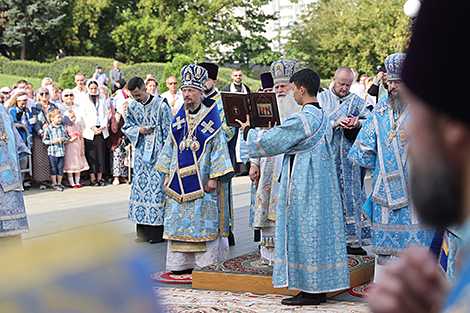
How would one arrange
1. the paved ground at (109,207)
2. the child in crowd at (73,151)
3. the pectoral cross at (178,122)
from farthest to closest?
the child in crowd at (73,151) → the paved ground at (109,207) → the pectoral cross at (178,122)

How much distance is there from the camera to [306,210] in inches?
191

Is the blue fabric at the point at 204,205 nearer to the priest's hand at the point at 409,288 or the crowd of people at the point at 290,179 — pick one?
the crowd of people at the point at 290,179

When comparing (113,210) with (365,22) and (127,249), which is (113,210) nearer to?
(127,249)

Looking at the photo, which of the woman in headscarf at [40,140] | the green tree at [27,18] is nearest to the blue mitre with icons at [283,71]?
the woman in headscarf at [40,140]

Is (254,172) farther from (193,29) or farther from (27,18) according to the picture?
(27,18)

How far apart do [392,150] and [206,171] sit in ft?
6.49

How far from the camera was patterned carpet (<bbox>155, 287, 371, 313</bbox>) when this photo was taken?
190 inches

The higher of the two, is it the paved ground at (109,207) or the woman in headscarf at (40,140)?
the woman in headscarf at (40,140)

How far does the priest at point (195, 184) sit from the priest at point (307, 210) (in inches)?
51.3

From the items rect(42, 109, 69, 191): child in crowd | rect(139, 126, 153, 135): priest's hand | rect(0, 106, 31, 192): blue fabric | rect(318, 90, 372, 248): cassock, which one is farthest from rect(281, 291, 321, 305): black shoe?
rect(42, 109, 69, 191): child in crowd

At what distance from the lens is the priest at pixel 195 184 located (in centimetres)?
611

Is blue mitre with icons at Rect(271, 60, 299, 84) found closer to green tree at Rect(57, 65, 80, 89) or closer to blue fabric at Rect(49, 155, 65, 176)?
blue fabric at Rect(49, 155, 65, 176)

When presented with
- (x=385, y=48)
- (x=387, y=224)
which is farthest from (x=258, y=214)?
→ (x=385, y=48)

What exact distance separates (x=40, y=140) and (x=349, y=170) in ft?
24.3
